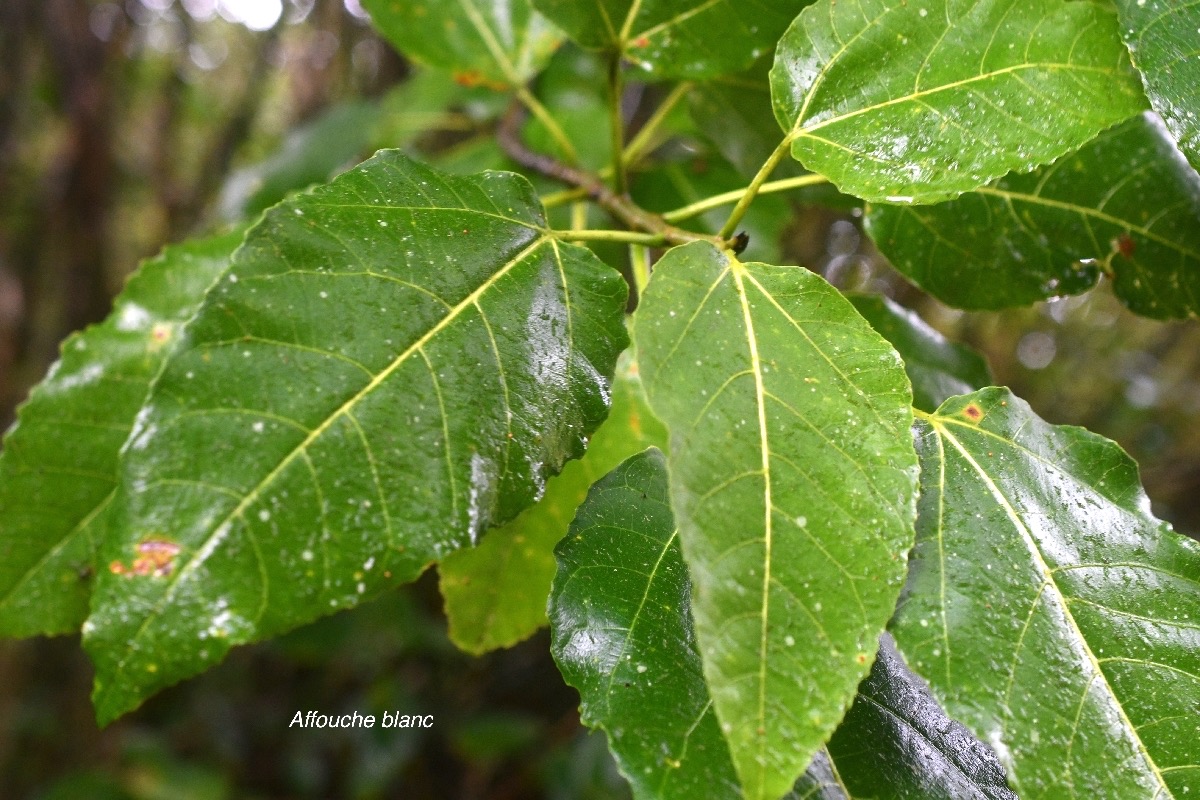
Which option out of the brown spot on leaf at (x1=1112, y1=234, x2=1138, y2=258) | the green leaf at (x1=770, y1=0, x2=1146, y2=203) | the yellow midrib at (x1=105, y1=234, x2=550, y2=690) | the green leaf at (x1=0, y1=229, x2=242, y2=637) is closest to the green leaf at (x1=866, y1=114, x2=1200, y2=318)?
the brown spot on leaf at (x1=1112, y1=234, x2=1138, y2=258)

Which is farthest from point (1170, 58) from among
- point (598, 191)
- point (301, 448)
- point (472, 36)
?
point (472, 36)

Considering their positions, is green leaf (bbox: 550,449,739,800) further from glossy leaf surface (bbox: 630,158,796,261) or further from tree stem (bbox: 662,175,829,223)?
glossy leaf surface (bbox: 630,158,796,261)

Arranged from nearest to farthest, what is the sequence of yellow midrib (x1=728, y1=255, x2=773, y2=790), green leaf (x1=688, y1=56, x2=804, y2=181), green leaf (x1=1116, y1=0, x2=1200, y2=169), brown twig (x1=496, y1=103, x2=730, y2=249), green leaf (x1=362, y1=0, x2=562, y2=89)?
yellow midrib (x1=728, y1=255, x2=773, y2=790) < green leaf (x1=1116, y1=0, x2=1200, y2=169) < brown twig (x1=496, y1=103, x2=730, y2=249) < green leaf (x1=688, y1=56, x2=804, y2=181) < green leaf (x1=362, y1=0, x2=562, y2=89)

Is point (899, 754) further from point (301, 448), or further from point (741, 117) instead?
point (741, 117)

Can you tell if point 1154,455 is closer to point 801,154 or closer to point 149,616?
point 801,154

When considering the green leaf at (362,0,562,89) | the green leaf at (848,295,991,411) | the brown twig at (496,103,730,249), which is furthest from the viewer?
the green leaf at (362,0,562,89)

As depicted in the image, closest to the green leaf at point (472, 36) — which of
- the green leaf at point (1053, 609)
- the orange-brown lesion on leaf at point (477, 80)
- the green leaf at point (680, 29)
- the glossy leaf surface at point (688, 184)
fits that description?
the orange-brown lesion on leaf at point (477, 80)
